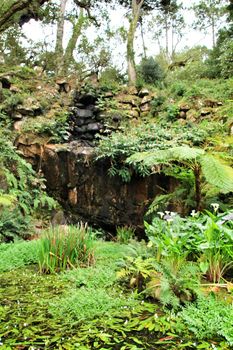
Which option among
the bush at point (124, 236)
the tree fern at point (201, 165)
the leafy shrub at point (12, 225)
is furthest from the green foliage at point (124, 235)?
the tree fern at point (201, 165)

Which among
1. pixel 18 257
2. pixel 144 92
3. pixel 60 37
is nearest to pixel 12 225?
pixel 18 257

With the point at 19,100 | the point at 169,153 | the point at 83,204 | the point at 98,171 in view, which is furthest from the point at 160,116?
the point at 169,153

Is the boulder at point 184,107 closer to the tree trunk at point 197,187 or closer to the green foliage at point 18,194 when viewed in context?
the green foliage at point 18,194

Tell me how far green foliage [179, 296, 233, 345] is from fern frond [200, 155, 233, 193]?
140cm

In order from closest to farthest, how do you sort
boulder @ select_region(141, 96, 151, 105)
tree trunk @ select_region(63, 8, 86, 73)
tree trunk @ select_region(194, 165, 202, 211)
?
tree trunk @ select_region(194, 165, 202, 211) → boulder @ select_region(141, 96, 151, 105) → tree trunk @ select_region(63, 8, 86, 73)

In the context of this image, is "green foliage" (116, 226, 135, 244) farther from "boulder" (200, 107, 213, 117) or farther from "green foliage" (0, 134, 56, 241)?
"boulder" (200, 107, 213, 117)

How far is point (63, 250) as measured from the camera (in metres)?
3.03

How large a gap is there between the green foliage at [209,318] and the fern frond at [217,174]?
55.1 inches

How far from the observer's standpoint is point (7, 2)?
9945 mm

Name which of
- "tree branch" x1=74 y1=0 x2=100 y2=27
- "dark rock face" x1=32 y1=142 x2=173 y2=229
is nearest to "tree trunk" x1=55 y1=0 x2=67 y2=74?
"tree branch" x1=74 y1=0 x2=100 y2=27

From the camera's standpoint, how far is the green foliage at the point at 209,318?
5.47 ft

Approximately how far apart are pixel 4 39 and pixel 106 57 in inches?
135

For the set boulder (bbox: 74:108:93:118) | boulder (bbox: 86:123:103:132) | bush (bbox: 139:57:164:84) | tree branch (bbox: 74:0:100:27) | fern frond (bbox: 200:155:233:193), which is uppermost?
tree branch (bbox: 74:0:100:27)

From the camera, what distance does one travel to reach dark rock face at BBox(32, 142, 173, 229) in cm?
632
